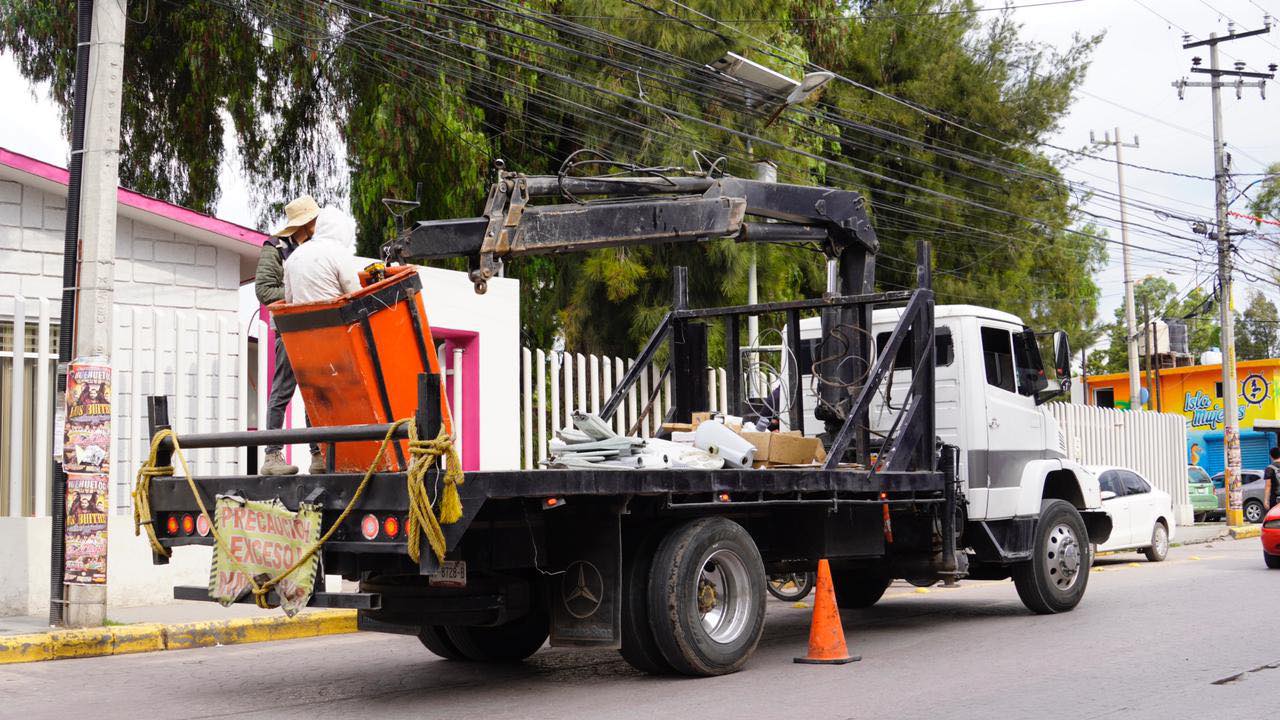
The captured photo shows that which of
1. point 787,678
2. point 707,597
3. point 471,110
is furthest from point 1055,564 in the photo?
point 471,110

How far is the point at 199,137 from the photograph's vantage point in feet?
69.9

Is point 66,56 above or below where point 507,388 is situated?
above

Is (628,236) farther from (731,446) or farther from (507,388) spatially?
(507,388)

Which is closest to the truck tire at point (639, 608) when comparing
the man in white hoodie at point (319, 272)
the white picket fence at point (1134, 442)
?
the man in white hoodie at point (319, 272)

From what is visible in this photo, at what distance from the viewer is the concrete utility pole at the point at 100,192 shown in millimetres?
10250

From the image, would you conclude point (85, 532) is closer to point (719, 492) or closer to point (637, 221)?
point (637, 221)

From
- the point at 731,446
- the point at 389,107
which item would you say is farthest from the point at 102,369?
the point at 389,107

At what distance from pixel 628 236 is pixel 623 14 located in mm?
11162

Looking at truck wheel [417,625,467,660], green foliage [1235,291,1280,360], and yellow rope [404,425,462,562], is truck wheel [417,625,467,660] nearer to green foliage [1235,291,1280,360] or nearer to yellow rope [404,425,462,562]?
yellow rope [404,425,462,562]

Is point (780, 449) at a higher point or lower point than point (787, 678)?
higher

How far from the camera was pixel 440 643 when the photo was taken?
8.77m

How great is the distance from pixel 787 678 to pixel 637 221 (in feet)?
10.6

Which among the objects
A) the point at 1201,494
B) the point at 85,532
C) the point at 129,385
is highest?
the point at 129,385

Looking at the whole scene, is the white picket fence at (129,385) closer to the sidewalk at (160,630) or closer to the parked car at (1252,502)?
the sidewalk at (160,630)
